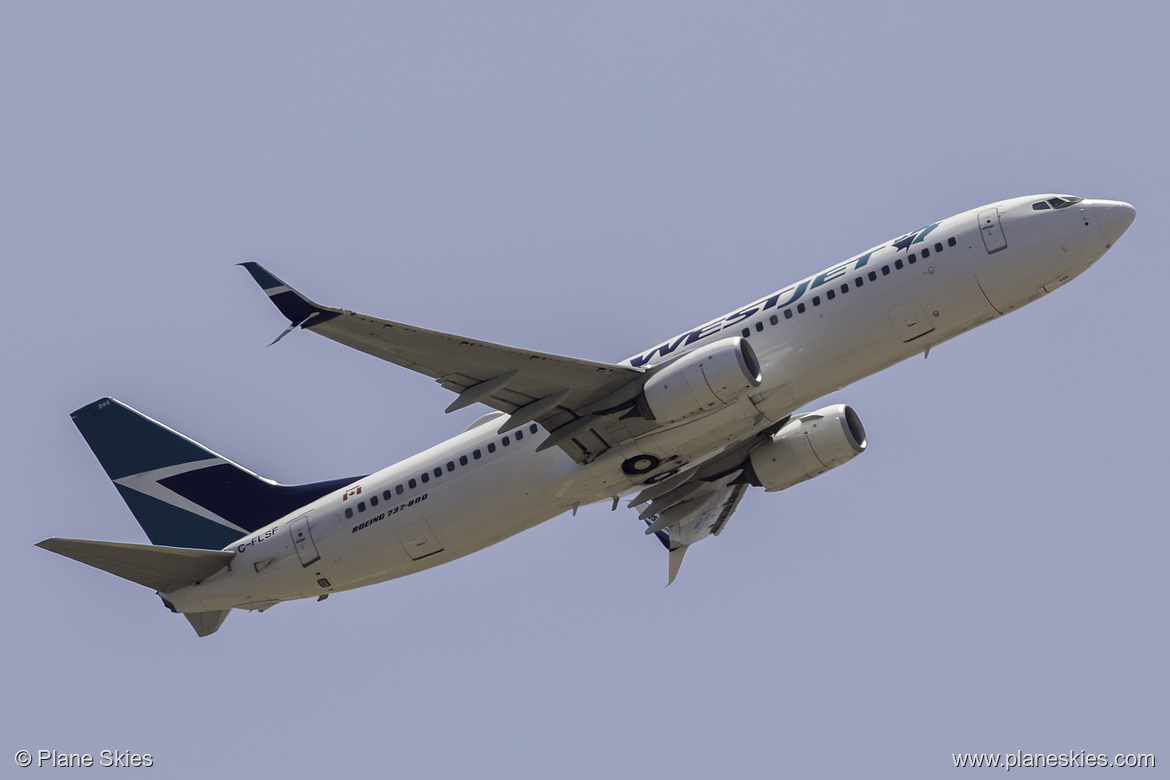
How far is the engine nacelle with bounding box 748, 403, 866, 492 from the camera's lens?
36.8 meters

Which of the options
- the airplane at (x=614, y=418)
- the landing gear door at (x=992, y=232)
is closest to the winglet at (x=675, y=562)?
the airplane at (x=614, y=418)

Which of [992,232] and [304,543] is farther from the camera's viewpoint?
[304,543]

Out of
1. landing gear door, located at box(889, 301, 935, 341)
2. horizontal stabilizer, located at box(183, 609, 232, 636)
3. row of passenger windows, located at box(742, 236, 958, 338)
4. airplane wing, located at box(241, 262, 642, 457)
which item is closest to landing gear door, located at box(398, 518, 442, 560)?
airplane wing, located at box(241, 262, 642, 457)

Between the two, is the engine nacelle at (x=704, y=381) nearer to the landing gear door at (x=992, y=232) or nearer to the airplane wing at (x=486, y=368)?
the airplane wing at (x=486, y=368)

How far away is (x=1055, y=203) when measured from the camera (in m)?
32.4

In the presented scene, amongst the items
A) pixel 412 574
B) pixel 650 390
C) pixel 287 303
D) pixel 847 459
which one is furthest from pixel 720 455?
pixel 287 303

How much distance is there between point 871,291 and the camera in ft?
105

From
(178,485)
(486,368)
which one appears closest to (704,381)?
(486,368)

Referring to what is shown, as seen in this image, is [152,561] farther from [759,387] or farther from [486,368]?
[759,387]

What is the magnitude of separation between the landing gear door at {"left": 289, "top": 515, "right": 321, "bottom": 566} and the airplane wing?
6.71 meters

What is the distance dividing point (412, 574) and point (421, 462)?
3.40 metres

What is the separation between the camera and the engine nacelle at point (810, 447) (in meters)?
36.8

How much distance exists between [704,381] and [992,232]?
8.26 metres

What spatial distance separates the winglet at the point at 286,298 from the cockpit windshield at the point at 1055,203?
58.7 ft
